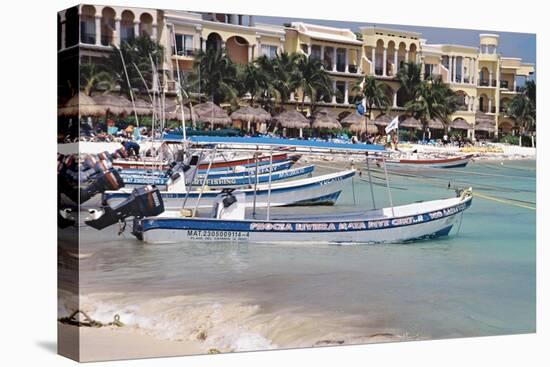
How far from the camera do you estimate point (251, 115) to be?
13078 mm

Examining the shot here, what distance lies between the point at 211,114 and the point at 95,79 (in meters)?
1.68

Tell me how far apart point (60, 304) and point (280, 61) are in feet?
13.2

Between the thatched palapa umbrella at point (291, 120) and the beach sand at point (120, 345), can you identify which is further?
the thatched palapa umbrella at point (291, 120)

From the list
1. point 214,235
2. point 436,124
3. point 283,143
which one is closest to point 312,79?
point 283,143

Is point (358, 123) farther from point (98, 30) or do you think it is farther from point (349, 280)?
A: point (98, 30)

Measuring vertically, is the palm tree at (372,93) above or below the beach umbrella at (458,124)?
above

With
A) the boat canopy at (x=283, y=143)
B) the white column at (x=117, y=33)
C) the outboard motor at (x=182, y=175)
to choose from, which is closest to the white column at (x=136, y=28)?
the white column at (x=117, y=33)

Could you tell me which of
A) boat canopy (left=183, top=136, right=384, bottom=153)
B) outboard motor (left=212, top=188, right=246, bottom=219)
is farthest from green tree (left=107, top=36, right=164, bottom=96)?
outboard motor (left=212, top=188, right=246, bottom=219)

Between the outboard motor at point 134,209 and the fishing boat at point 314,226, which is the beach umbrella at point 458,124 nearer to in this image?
the fishing boat at point 314,226

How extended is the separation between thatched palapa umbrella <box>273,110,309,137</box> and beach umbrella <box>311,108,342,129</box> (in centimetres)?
16

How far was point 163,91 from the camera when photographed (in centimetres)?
1230

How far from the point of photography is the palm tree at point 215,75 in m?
12.6

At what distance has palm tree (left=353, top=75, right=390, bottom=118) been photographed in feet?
44.6

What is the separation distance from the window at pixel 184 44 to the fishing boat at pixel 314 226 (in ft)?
6.13
